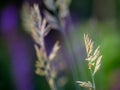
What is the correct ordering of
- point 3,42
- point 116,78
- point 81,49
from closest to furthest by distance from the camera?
point 81,49, point 116,78, point 3,42

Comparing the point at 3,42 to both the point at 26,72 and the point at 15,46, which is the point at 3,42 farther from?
the point at 26,72

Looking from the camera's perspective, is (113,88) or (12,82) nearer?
(113,88)

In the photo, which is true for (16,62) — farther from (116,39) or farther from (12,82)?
(116,39)

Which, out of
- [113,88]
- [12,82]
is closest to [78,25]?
[12,82]

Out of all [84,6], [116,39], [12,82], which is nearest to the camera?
[12,82]

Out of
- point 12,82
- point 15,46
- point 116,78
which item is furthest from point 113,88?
point 15,46

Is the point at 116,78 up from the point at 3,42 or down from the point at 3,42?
down

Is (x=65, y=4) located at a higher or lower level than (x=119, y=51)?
higher

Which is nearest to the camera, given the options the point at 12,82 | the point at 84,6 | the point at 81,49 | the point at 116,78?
the point at 81,49

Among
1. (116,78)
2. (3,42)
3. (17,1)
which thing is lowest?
(116,78)
